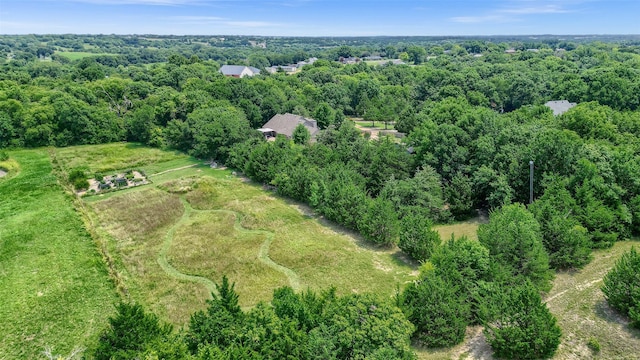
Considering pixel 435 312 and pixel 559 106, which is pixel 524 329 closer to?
pixel 435 312

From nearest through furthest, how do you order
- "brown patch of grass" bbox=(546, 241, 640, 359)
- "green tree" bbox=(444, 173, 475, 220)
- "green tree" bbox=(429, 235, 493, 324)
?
"brown patch of grass" bbox=(546, 241, 640, 359), "green tree" bbox=(429, 235, 493, 324), "green tree" bbox=(444, 173, 475, 220)

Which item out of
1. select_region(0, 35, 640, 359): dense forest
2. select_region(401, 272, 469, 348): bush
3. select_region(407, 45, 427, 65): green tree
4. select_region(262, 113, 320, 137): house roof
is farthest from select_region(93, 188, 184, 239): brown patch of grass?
select_region(407, 45, 427, 65): green tree

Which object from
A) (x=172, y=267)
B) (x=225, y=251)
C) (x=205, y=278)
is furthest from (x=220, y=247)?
(x=205, y=278)

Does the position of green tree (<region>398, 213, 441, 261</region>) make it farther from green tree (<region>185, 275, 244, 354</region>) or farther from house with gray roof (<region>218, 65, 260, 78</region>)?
house with gray roof (<region>218, 65, 260, 78</region>)

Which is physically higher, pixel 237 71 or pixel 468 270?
pixel 237 71

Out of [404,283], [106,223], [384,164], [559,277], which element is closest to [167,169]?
[106,223]

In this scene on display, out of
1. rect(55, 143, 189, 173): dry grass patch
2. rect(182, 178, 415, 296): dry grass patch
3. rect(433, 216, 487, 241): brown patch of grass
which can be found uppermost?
Result: rect(55, 143, 189, 173): dry grass patch
